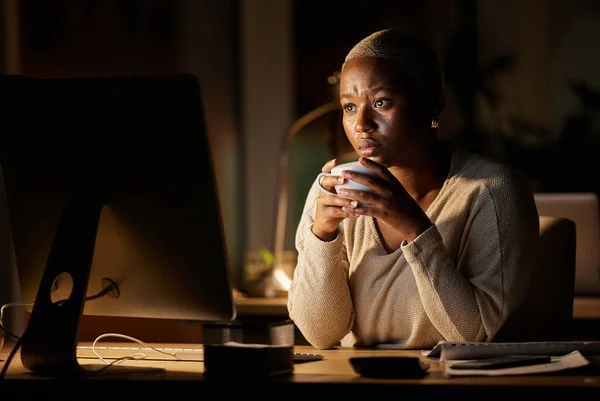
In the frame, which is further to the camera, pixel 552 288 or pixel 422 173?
pixel 552 288

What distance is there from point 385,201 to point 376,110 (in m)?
0.27

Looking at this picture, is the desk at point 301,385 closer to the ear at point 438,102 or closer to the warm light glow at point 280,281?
the ear at point 438,102

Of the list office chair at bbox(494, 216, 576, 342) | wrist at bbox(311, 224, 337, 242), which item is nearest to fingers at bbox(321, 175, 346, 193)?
wrist at bbox(311, 224, 337, 242)

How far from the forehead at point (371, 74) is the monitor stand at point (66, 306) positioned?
59cm

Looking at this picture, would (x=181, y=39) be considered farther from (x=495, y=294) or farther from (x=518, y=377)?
(x=518, y=377)

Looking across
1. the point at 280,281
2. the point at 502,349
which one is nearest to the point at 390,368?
the point at 502,349

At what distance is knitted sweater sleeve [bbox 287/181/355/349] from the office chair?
1.29 feet

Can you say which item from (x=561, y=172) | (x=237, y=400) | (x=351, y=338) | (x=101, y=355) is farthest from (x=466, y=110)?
(x=237, y=400)

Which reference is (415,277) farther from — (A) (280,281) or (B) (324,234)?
(A) (280,281)

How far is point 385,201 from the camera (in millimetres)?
1646

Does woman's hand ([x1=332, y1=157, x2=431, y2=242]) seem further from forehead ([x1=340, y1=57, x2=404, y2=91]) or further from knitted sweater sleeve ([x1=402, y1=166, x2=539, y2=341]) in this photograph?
forehead ([x1=340, y1=57, x2=404, y2=91])

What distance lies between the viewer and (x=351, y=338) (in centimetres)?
198

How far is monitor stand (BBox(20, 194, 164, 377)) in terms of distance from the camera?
1.43m

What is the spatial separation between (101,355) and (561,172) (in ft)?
9.84
